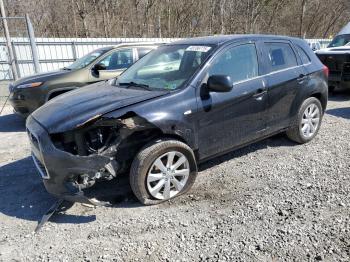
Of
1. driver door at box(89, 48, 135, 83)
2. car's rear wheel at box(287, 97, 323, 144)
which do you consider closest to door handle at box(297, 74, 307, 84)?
car's rear wheel at box(287, 97, 323, 144)

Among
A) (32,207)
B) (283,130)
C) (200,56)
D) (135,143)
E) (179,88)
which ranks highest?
(200,56)

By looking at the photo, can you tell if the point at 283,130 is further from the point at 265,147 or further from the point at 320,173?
the point at 320,173

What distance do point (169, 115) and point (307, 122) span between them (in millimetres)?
2744

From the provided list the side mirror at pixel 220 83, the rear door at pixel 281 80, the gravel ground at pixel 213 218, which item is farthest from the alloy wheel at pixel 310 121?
the side mirror at pixel 220 83

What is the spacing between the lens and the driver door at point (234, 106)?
3850mm

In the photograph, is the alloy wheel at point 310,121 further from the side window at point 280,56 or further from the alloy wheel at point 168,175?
the alloy wheel at point 168,175

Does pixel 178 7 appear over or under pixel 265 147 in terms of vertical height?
over

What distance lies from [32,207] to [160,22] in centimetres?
2107

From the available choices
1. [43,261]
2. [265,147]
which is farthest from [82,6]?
[43,261]

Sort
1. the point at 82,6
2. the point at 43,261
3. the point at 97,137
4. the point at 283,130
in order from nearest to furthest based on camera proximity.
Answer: the point at 43,261 < the point at 97,137 < the point at 283,130 < the point at 82,6

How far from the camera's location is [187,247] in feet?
9.62

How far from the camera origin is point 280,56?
187 inches

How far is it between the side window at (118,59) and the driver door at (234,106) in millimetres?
3855

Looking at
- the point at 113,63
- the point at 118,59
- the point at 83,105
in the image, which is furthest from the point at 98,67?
the point at 83,105
